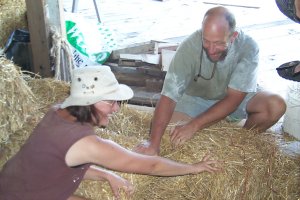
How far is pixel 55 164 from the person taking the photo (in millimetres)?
1861

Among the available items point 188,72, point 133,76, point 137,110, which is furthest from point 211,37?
point 133,76

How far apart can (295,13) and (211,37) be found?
0.74 metres

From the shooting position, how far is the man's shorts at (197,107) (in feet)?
10.6

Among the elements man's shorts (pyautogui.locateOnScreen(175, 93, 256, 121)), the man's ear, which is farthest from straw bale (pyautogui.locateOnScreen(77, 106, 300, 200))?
the man's ear

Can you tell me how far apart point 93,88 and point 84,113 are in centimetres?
12

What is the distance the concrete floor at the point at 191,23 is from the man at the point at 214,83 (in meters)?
1.65

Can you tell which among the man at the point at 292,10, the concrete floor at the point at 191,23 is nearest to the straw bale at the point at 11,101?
the man at the point at 292,10

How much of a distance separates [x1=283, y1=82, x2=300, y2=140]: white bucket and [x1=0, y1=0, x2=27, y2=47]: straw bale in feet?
10.2

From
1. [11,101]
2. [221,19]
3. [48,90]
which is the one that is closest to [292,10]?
[221,19]

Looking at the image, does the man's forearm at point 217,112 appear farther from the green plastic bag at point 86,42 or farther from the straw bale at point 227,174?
the green plastic bag at point 86,42

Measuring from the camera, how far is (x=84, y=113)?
6.26 feet

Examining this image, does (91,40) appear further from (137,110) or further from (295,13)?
(295,13)

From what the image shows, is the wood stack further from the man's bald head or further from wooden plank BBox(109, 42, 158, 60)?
the man's bald head

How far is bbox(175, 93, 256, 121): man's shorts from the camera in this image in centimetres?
322
